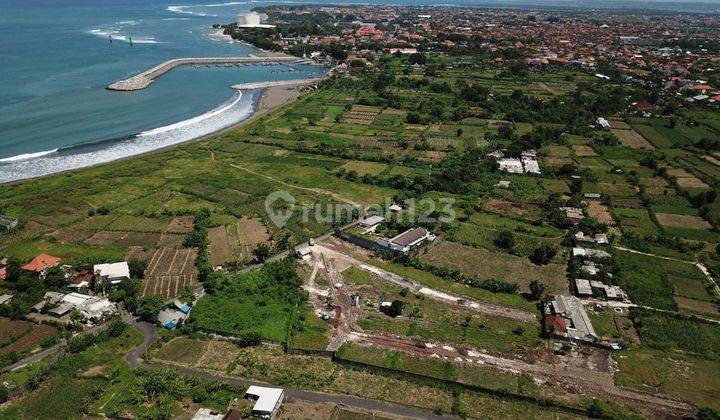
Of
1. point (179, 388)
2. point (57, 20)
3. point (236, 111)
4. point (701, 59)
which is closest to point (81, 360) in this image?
point (179, 388)

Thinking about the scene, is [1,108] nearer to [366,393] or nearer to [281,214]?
[281,214]

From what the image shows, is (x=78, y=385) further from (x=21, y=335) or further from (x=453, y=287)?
(x=453, y=287)

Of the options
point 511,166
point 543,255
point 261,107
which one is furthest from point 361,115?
point 543,255

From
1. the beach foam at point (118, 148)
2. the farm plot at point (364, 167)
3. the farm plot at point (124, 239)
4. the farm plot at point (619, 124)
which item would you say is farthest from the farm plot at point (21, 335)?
the farm plot at point (619, 124)

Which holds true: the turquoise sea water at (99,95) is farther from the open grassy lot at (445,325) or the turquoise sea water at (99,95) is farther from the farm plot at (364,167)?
the open grassy lot at (445,325)

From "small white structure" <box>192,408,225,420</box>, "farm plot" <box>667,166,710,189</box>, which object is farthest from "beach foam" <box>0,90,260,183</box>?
"farm plot" <box>667,166,710,189</box>

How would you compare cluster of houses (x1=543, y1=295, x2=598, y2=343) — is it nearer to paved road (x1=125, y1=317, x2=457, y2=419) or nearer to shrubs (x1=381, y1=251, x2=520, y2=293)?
shrubs (x1=381, y1=251, x2=520, y2=293)
